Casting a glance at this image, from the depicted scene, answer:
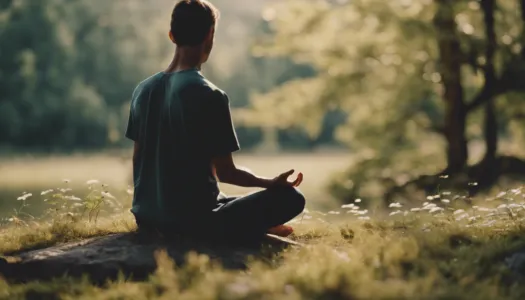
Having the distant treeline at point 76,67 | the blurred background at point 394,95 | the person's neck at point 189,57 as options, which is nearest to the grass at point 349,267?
the blurred background at point 394,95

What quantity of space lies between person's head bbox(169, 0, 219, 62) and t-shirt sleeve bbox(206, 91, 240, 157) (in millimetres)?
344

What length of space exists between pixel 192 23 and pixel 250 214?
3.80 feet

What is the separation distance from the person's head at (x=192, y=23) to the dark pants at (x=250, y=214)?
0.95m

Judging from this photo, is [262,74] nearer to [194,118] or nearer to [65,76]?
[65,76]

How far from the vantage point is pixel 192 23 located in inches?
149

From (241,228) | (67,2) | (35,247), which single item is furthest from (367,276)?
(67,2)

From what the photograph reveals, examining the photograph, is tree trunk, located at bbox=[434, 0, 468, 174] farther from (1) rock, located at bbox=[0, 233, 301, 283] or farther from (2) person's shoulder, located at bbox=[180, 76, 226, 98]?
(1) rock, located at bbox=[0, 233, 301, 283]

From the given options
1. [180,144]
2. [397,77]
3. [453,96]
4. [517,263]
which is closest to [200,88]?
[180,144]

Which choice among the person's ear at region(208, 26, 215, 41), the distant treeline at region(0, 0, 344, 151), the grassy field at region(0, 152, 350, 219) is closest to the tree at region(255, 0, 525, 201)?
the grassy field at region(0, 152, 350, 219)

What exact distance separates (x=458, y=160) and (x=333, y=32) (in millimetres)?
3283

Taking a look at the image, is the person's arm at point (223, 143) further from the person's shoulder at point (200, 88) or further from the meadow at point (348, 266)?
the meadow at point (348, 266)

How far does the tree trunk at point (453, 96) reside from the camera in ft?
35.3

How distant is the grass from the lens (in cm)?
265

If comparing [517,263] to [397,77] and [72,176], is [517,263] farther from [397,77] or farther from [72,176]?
[72,176]
